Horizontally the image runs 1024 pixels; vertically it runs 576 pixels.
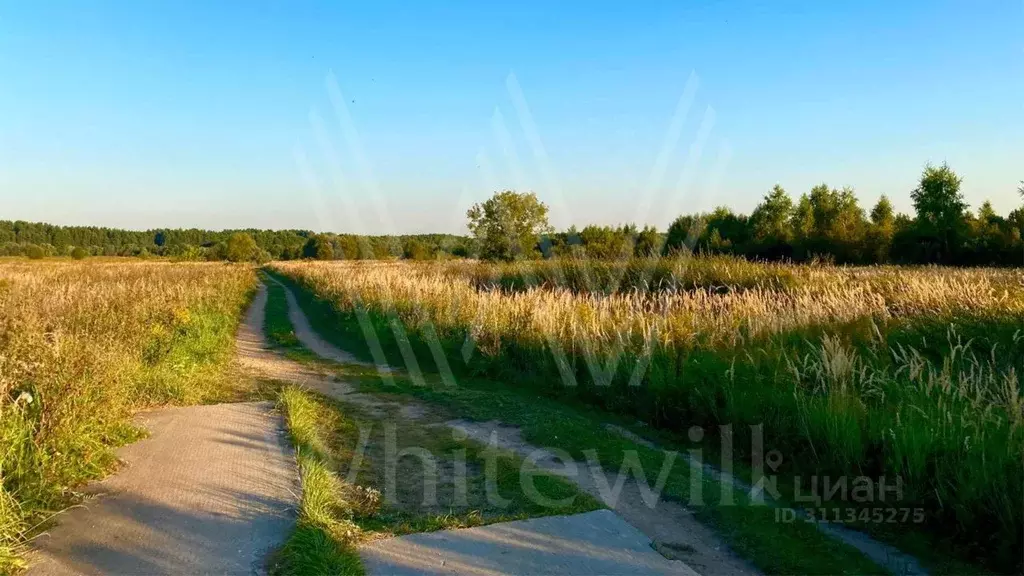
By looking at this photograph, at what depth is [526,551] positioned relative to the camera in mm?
3738

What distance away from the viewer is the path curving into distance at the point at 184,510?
3.57 metres

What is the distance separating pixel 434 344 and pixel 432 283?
6.33 m

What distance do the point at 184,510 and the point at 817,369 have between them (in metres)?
5.75

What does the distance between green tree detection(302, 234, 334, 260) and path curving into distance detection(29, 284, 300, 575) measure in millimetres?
86072

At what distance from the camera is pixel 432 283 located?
59.6 ft

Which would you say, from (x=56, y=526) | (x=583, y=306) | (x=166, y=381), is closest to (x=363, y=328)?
(x=583, y=306)

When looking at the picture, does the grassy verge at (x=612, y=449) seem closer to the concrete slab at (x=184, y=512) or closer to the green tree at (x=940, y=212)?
the concrete slab at (x=184, y=512)

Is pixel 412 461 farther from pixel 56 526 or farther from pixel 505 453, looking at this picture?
pixel 56 526

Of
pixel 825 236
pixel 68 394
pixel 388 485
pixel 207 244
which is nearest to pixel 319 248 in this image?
pixel 207 244

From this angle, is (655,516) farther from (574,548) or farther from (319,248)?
(319,248)

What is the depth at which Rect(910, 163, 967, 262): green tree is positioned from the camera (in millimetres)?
36688

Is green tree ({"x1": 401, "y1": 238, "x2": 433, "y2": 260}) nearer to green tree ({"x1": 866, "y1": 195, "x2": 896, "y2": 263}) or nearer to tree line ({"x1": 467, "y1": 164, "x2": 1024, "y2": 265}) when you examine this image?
tree line ({"x1": 467, "y1": 164, "x2": 1024, "y2": 265})

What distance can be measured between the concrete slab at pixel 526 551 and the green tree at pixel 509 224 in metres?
27.9

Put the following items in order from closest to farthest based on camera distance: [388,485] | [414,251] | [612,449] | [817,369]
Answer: [388,485] < [612,449] < [817,369] < [414,251]
